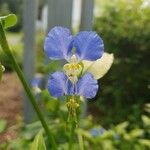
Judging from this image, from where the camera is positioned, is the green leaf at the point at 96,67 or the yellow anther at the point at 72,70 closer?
the yellow anther at the point at 72,70

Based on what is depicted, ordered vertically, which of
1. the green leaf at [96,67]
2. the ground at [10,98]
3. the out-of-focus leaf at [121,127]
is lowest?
the ground at [10,98]

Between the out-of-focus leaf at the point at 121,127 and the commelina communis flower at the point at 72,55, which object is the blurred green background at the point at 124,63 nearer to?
the out-of-focus leaf at the point at 121,127

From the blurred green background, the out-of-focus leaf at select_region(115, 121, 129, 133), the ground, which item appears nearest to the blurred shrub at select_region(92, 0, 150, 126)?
the blurred green background

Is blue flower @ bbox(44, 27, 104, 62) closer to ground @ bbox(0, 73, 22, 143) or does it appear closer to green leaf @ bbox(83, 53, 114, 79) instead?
green leaf @ bbox(83, 53, 114, 79)

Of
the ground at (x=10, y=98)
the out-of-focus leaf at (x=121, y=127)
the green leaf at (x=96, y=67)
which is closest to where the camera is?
the green leaf at (x=96, y=67)

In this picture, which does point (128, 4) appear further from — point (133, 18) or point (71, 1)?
point (71, 1)

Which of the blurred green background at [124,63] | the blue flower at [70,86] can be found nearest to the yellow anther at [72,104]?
the blue flower at [70,86]
